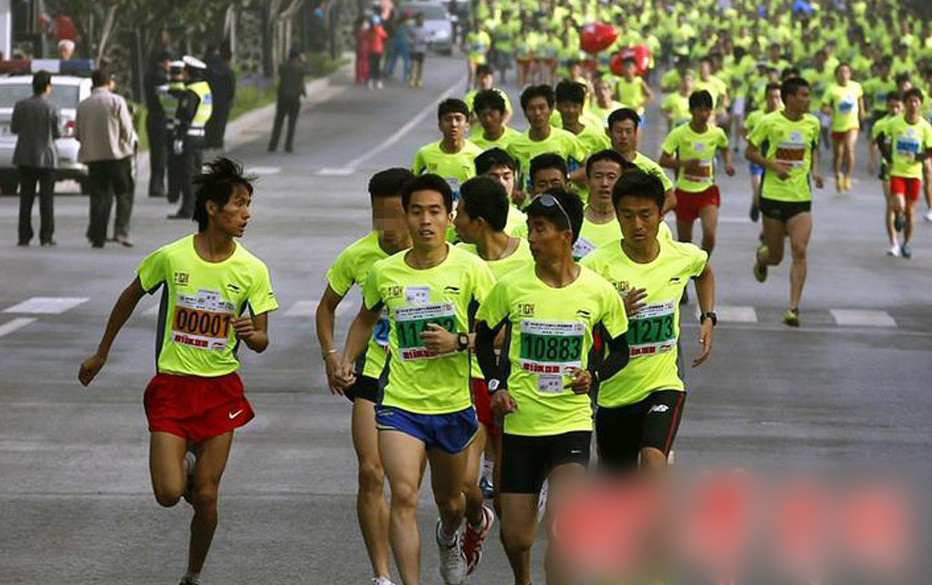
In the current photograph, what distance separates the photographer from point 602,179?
12328 millimetres

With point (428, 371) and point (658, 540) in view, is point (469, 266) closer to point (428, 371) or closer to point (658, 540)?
point (428, 371)

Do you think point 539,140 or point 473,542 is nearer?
point 473,542

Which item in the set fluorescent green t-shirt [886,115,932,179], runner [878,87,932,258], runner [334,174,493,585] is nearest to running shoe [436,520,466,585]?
runner [334,174,493,585]

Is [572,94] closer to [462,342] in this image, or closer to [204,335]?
[204,335]

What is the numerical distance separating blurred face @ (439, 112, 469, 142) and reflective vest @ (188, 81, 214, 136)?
1533 cm

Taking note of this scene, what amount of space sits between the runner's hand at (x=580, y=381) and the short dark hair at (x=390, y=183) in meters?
1.36

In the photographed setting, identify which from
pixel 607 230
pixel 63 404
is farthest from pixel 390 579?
pixel 63 404

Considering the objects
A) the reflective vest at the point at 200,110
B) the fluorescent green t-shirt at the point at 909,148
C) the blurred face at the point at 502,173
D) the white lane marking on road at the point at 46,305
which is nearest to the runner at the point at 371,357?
the blurred face at the point at 502,173

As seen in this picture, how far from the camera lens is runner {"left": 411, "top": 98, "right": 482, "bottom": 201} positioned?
1576cm

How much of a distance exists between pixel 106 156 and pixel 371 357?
1679 centimetres

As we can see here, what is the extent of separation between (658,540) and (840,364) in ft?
27.7

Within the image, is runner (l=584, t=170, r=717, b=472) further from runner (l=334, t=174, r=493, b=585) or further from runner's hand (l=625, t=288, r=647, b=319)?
runner (l=334, t=174, r=493, b=585)

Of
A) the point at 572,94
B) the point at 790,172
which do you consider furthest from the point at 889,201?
the point at 572,94

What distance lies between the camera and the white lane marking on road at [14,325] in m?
19.8
